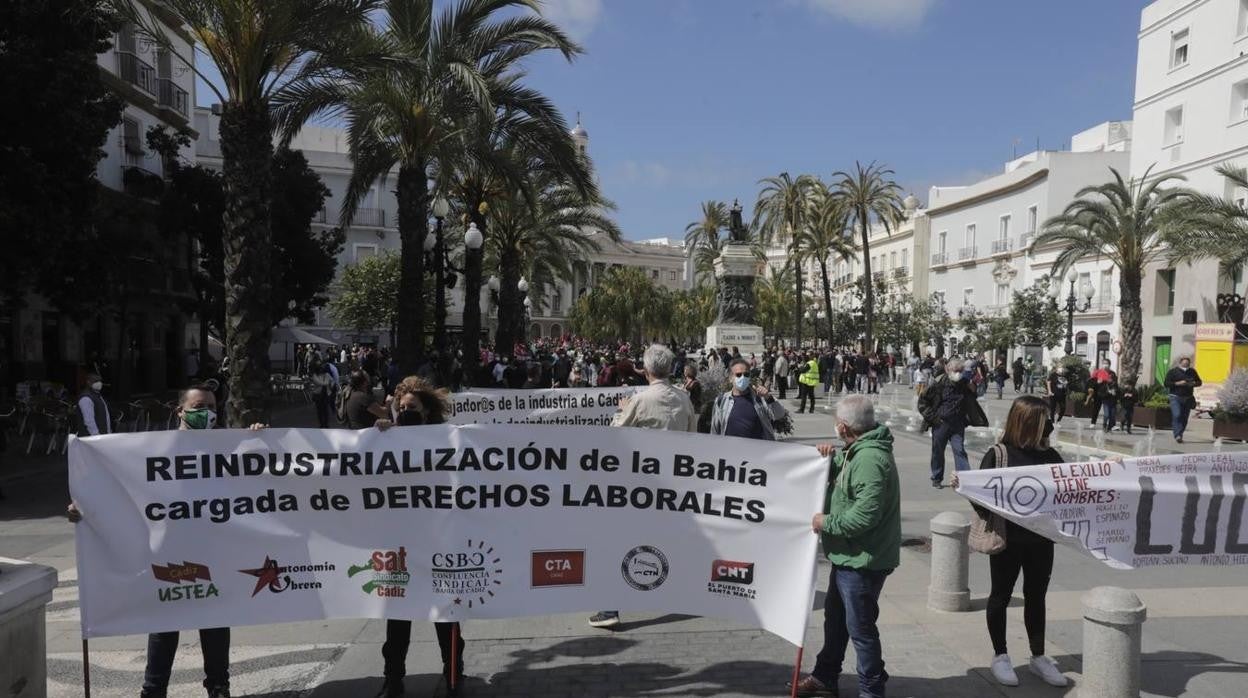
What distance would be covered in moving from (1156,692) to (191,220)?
26.3m

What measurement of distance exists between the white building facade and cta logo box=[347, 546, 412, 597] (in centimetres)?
3049

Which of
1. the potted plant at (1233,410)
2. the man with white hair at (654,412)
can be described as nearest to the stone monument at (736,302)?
the potted plant at (1233,410)

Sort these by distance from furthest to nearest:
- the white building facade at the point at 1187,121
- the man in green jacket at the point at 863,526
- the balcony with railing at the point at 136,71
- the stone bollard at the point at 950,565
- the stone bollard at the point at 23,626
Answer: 1. the white building facade at the point at 1187,121
2. the balcony with railing at the point at 136,71
3. the stone bollard at the point at 950,565
4. the man in green jacket at the point at 863,526
5. the stone bollard at the point at 23,626

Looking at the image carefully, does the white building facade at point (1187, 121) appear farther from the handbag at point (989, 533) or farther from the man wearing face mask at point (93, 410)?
the man wearing face mask at point (93, 410)

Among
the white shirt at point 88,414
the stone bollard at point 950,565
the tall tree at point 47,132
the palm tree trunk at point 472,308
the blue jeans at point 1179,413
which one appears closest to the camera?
the stone bollard at point 950,565

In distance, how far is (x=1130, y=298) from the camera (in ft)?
80.0

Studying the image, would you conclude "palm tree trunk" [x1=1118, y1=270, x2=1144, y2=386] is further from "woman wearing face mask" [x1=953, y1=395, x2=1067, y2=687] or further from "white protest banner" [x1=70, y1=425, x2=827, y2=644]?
"white protest banner" [x1=70, y1=425, x2=827, y2=644]

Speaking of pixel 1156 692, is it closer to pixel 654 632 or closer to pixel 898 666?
pixel 898 666

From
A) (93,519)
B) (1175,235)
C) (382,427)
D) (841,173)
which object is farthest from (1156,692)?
(841,173)

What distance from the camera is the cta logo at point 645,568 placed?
14.4 ft

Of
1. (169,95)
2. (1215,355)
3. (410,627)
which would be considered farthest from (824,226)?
(410,627)

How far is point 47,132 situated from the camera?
1377 cm

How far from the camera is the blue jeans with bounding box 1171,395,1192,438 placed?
1598 centimetres

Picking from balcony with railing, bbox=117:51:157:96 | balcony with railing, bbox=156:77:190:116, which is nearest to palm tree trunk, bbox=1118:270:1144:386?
balcony with railing, bbox=117:51:157:96
